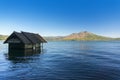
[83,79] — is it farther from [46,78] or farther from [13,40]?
[13,40]

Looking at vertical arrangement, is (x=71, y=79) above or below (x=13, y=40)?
below

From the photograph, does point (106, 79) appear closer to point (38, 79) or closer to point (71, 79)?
point (71, 79)

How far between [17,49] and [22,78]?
44.3 meters

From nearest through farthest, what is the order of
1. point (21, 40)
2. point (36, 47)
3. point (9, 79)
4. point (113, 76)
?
point (9, 79) < point (113, 76) < point (21, 40) < point (36, 47)

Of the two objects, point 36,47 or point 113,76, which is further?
point 36,47

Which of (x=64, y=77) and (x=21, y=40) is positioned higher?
(x=21, y=40)

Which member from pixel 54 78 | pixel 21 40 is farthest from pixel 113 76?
pixel 21 40

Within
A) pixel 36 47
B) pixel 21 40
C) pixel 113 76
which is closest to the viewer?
pixel 113 76

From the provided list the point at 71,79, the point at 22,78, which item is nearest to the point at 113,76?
the point at 71,79

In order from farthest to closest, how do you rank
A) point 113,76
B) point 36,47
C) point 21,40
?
point 36,47 < point 21,40 < point 113,76

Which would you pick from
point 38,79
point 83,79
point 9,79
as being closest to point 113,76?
point 83,79

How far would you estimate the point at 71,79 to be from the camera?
83.2 feet

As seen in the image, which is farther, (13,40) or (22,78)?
(13,40)

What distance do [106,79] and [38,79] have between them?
9.94m
